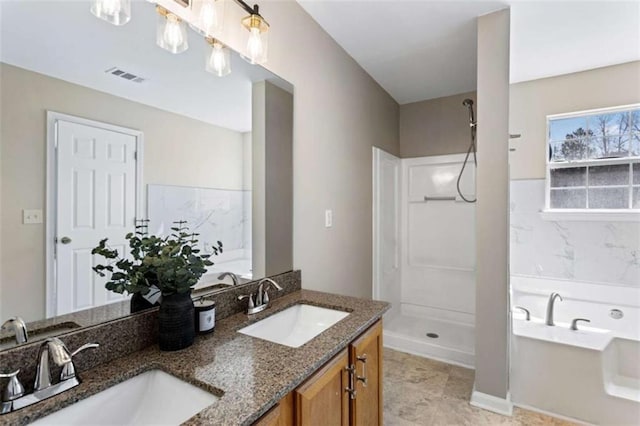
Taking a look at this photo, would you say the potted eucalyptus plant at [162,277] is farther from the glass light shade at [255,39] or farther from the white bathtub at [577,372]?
the white bathtub at [577,372]

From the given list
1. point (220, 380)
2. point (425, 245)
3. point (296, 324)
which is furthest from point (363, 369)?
point (425, 245)

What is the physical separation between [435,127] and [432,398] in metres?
2.54

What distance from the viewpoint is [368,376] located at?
137 cm

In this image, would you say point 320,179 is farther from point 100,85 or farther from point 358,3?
point 100,85

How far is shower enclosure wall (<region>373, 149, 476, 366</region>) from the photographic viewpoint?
3.03 metres

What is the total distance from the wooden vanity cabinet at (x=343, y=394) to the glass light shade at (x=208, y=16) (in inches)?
53.9

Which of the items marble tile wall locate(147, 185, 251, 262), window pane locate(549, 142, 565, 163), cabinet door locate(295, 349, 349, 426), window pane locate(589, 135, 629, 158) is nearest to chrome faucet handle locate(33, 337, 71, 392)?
marble tile wall locate(147, 185, 251, 262)

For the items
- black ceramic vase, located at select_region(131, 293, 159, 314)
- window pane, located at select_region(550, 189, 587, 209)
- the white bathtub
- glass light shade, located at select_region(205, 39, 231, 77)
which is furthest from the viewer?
window pane, located at select_region(550, 189, 587, 209)

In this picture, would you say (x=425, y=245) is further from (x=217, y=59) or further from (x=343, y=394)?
(x=217, y=59)

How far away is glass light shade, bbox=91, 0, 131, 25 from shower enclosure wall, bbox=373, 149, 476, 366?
86.5 inches

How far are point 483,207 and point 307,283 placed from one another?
122cm

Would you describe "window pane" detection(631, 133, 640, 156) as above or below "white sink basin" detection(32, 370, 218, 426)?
above

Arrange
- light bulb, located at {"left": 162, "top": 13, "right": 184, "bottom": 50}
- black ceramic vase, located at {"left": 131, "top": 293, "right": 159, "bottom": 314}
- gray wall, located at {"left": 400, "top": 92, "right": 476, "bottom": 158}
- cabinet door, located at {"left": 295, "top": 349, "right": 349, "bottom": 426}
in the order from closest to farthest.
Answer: cabinet door, located at {"left": 295, "top": 349, "right": 349, "bottom": 426}
black ceramic vase, located at {"left": 131, "top": 293, "right": 159, "bottom": 314}
light bulb, located at {"left": 162, "top": 13, "right": 184, "bottom": 50}
gray wall, located at {"left": 400, "top": 92, "right": 476, "bottom": 158}

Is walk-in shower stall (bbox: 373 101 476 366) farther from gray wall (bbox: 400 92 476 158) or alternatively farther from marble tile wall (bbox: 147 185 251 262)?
marble tile wall (bbox: 147 185 251 262)
